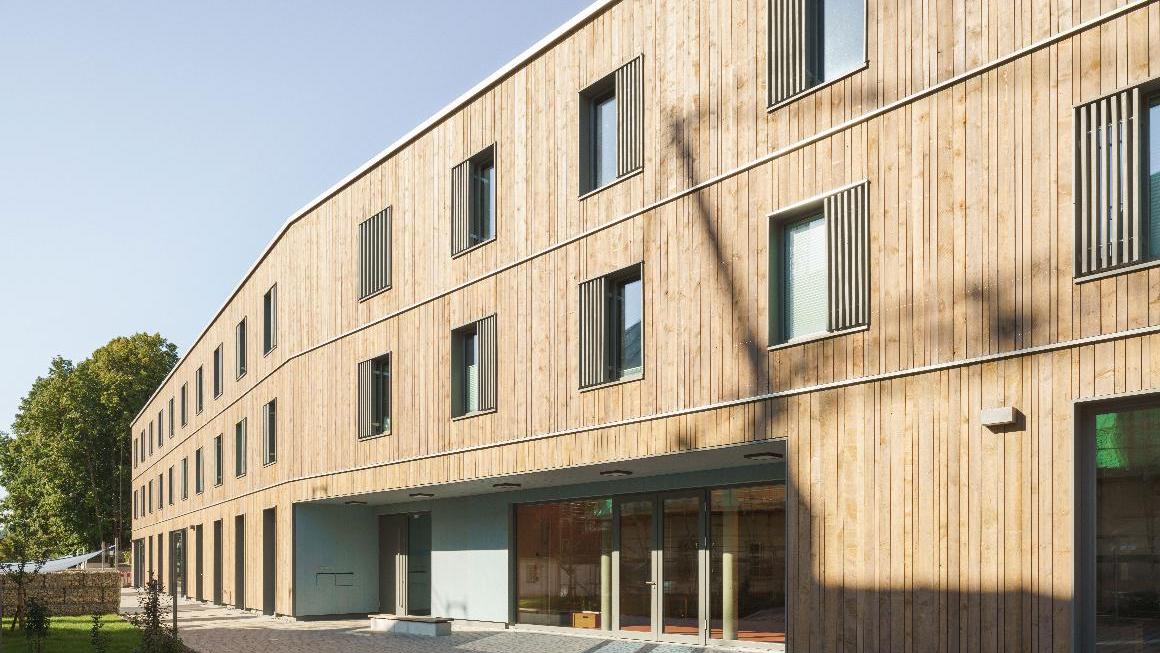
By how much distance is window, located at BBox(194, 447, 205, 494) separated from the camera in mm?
38700

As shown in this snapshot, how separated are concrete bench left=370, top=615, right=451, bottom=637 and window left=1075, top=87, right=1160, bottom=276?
13.5m

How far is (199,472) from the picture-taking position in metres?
39.7

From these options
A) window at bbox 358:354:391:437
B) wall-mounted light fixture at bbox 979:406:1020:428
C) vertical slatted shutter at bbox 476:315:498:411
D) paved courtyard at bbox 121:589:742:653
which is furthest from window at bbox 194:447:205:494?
wall-mounted light fixture at bbox 979:406:1020:428

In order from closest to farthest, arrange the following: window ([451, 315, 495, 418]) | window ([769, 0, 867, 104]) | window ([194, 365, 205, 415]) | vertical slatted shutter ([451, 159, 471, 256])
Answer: window ([769, 0, 867, 104]) < window ([451, 315, 495, 418]) < vertical slatted shutter ([451, 159, 471, 256]) < window ([194, 365, 205, 415])

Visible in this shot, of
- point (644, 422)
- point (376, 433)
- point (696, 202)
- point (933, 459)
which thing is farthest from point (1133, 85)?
point (376, 433)

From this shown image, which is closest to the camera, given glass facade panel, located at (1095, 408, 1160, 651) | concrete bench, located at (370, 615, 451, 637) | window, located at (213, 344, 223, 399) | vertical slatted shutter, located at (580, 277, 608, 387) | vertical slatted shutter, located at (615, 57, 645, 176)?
glass facade panel, located at (1095, 408, 1160, 651)

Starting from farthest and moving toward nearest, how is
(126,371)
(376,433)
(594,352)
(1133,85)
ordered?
1. (126,371)
2. (376,433)
3. (594,352)
4. (1133,85)

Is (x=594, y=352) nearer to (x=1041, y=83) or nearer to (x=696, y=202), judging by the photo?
(x=696, y=202)

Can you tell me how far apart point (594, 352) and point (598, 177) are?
248 cm

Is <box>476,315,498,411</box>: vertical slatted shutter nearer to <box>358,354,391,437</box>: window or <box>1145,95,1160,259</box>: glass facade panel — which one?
<box>358,354,391,437</box>: window

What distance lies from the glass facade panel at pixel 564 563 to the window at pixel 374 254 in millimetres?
5011

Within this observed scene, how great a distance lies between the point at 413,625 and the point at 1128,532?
13954 mm

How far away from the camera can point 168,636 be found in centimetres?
1495

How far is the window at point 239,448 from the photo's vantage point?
103 ft
